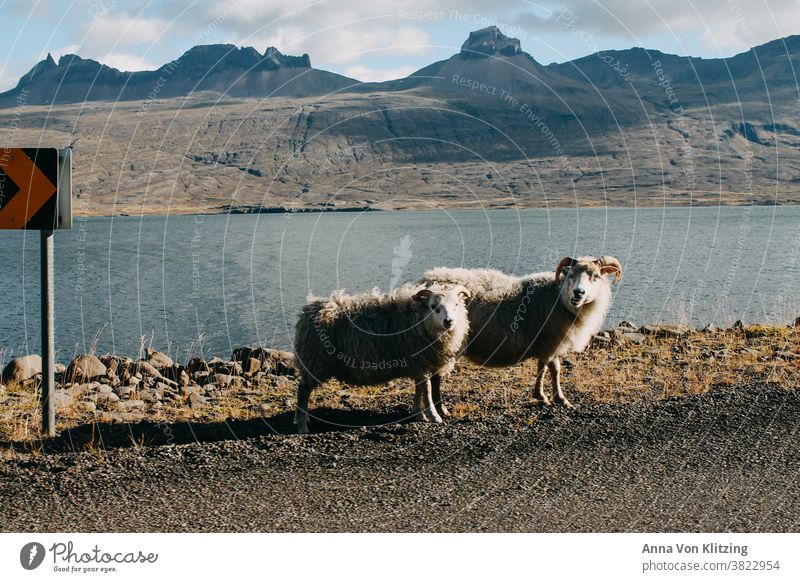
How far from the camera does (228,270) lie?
164 ft

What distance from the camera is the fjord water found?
2808 cm

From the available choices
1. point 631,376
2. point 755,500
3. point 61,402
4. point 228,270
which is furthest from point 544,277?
point 228,270

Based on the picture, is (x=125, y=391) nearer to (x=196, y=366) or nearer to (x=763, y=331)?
(x=196, y=366)

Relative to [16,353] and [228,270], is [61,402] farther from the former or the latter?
[228,270]

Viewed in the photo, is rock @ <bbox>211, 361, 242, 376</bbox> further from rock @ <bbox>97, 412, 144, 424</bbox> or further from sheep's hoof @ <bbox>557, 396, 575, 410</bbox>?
sheep's hoof @ <bbox>557, 396, 575, 410</bbox>

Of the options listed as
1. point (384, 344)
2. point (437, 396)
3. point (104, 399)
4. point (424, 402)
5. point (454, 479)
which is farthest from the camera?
point (104, 399)

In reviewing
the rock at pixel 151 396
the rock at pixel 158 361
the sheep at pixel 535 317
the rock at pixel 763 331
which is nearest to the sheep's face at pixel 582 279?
the sheep at pixel 535 317

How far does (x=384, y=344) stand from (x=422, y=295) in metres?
0.91

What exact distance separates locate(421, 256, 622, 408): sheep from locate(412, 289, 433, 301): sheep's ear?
1229mm

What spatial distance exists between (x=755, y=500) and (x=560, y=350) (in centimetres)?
528

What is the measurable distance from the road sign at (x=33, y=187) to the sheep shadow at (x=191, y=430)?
2.85m

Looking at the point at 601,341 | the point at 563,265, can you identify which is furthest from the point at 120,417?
the point at 601,341

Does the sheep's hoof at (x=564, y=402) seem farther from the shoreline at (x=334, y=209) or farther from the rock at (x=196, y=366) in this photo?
the shoreline at (x=334, y=209)

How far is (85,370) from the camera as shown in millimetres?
16406
